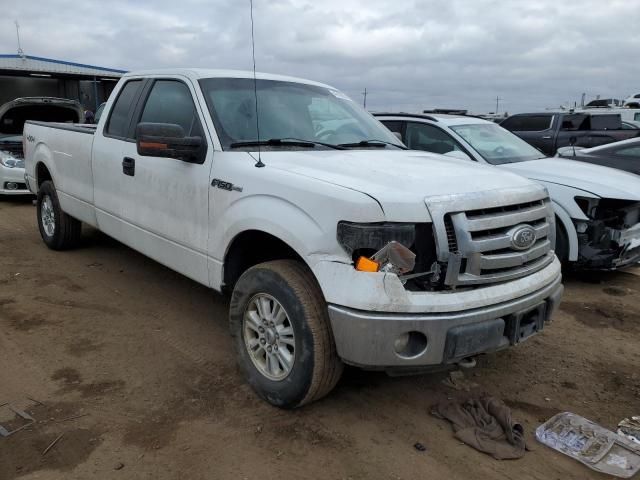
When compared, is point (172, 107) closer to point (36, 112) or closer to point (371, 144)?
point (371, 144)

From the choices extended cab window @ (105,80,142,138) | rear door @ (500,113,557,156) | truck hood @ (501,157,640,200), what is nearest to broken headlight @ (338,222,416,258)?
extended cab window @ (105,80,142,138)

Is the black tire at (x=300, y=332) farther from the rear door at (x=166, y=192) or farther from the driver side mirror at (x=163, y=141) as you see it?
the driver side mirror at (x=163, y=141)

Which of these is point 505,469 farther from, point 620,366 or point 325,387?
point 620,366

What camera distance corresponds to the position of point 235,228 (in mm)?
3330

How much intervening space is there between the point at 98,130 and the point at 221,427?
3.22 m

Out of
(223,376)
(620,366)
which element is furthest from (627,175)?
(223,376)

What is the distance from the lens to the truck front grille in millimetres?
2756

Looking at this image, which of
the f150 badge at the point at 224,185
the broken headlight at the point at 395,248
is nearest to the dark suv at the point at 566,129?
the f150 badge at the point at 224,185

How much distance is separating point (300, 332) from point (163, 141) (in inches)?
60.6

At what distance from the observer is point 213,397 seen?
131 inches

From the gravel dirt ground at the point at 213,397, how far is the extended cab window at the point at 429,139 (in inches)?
96.0

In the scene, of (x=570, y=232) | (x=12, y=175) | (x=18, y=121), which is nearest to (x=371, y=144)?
(x=570, y=232)

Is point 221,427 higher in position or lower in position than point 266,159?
lower

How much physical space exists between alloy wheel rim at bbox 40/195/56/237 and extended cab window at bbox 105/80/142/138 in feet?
6.09
